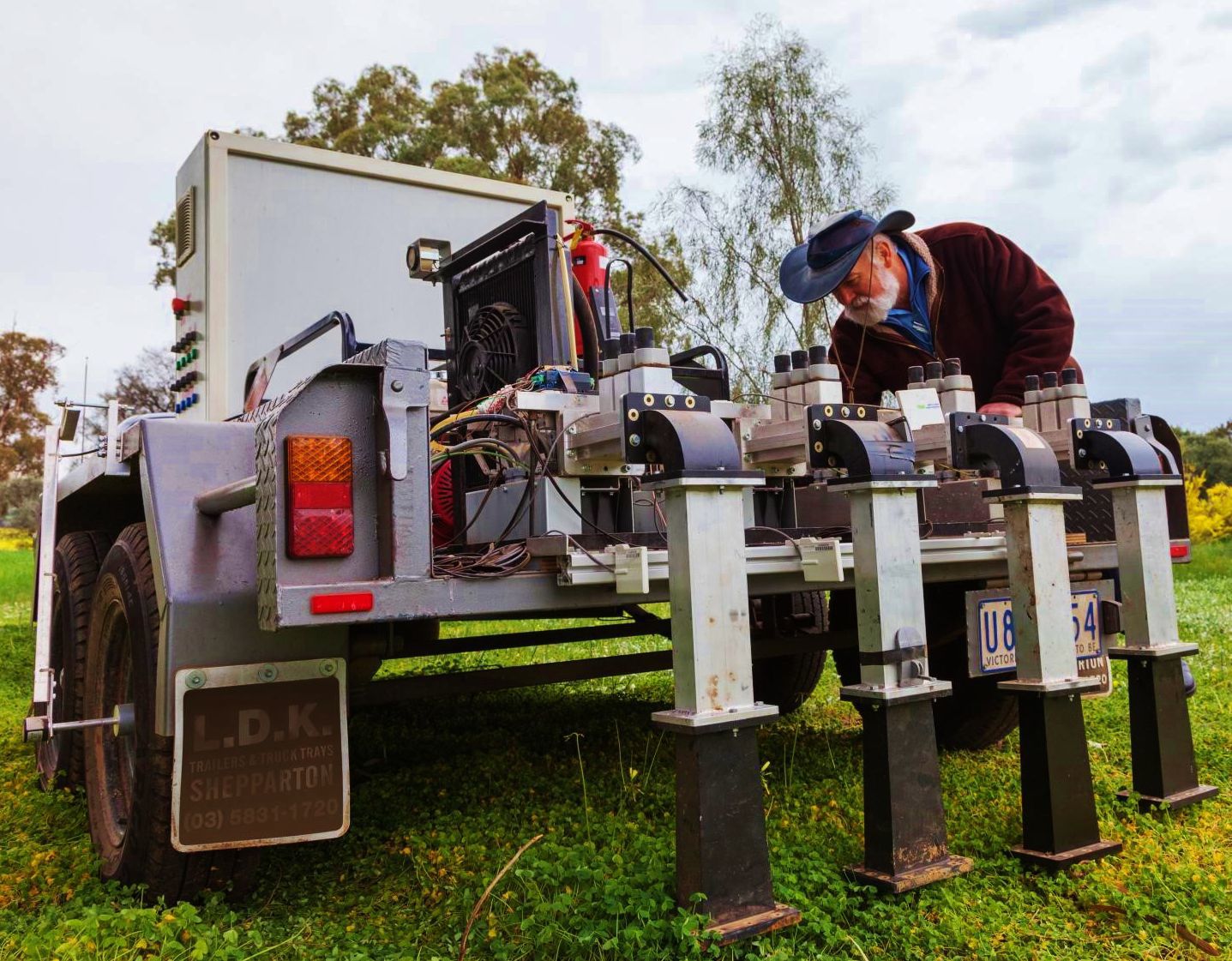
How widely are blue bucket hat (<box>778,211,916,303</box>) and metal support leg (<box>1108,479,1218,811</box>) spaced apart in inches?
50.4

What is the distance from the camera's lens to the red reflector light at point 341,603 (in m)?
2.34

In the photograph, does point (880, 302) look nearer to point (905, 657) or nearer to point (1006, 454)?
point (1006, 454)

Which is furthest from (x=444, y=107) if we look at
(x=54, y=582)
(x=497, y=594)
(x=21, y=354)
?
(x=497, y=594)

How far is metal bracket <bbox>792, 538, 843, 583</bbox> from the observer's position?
2861 mm

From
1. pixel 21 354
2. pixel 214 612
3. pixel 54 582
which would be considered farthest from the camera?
pixel 21 354

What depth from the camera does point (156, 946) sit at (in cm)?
241

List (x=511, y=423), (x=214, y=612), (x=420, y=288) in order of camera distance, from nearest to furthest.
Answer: (x=214, y=612)
(x=511, y=423)
(x=420, y=288)

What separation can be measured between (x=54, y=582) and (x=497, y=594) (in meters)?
2.72

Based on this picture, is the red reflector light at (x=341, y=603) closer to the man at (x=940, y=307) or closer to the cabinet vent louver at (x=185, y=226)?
the man at (x=940, y=307)

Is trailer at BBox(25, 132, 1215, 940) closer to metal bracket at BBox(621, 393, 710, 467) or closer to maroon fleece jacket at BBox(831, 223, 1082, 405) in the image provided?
metal bracket at BBox(621, 393, 710, 467)

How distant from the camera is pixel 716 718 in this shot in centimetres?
242

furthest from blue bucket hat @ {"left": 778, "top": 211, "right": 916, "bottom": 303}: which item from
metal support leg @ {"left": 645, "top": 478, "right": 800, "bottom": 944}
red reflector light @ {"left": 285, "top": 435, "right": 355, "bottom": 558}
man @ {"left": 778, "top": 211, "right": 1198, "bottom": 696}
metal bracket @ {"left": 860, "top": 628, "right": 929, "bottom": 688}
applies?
red reflector light @ {"left": 285, "top": 435, "right": 355, "bottom": 558}

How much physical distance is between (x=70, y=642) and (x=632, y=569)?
236cm

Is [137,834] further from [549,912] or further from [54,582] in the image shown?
[54,582]
